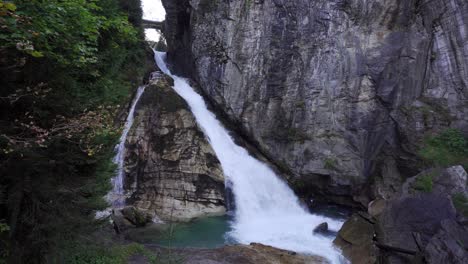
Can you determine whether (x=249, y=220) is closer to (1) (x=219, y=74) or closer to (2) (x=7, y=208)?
(1) (x=219, y=74)

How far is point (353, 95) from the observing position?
16344 millimetres

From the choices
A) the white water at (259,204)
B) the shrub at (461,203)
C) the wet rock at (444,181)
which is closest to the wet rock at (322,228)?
the white water at (259,204)

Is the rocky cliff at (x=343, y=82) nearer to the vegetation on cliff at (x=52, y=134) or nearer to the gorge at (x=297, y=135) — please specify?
the gorge at (x=297, y=135)

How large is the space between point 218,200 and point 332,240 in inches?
214

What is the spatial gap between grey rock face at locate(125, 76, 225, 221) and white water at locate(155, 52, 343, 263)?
0.84 m

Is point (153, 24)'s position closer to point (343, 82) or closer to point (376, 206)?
point (343, 82)

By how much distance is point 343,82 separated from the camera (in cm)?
1652

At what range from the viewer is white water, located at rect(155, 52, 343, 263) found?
39.0 feet

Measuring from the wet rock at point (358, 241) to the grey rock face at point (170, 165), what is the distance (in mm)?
5654

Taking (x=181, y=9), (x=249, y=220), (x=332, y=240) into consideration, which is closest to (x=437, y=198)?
(x=332, y=240)

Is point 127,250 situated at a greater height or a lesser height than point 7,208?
lesser

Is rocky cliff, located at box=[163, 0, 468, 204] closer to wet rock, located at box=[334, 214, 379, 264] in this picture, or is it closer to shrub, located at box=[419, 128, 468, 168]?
shrub, located at box=[419, 128, 468, 168]

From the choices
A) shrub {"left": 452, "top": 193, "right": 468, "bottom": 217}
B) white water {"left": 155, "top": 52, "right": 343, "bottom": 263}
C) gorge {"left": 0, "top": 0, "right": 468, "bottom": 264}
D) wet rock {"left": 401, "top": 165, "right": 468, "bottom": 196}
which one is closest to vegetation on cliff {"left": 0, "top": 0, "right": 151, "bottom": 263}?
gorge {"left": 0, "top": 0, "right": 468, "bottom": 264}

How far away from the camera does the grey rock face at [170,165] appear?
14.9 m
